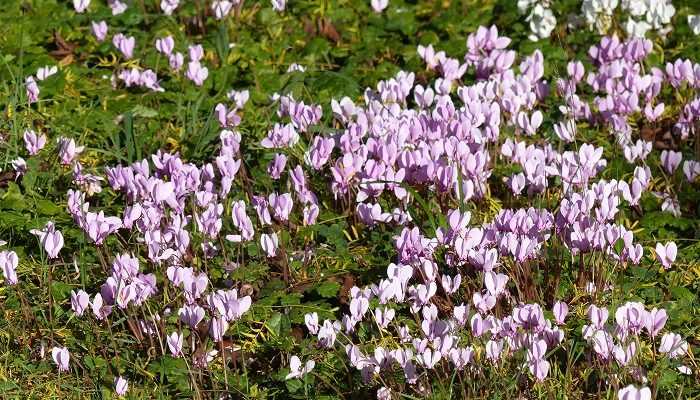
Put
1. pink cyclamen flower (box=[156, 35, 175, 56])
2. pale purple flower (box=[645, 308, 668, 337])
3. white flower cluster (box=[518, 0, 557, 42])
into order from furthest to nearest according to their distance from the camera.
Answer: white flower cluster (box=[518, 0, 557, 42]), pink cyclamen flower (box=[156, 35, 175, 56]), pale purple flower (box=[645, 308, 668, 337])

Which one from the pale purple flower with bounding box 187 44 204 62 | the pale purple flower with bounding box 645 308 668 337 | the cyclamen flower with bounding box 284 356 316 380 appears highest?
the pale purple flower with bounding box 187 44 204 62

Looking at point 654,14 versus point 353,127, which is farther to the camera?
point 654,14

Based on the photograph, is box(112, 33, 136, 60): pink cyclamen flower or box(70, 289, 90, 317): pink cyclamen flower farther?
box(112, 33, 136, 60): pink cyclamen flower

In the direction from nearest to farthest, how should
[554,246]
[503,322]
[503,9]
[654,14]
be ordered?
[503,322] → [554,246] → [654,14] → [503,9]

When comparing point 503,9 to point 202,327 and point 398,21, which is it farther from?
point 202,327

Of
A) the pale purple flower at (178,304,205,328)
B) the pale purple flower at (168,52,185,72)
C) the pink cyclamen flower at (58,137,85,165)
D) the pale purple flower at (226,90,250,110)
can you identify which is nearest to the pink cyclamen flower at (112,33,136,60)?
the pale purple flower at (168,52,185,72)

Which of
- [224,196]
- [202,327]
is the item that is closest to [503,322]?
[202,327]

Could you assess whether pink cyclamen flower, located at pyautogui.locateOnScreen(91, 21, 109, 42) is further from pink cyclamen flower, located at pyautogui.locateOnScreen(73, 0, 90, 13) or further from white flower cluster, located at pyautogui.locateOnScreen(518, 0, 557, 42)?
white flower cluster, located at pyautogui.locateOnScreen(518, 0, 557, 42)

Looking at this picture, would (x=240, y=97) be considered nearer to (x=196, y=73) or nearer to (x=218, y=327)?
(x=196, y=73)
